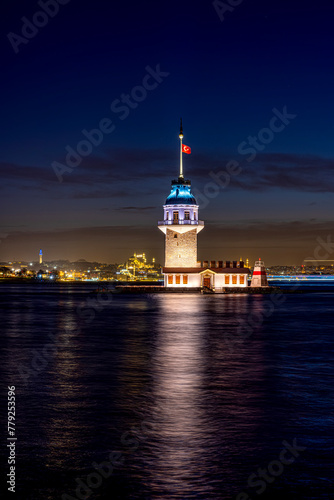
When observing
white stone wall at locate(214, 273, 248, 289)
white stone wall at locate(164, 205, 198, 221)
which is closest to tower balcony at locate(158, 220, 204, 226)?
white stone wall at locate(164, 205, 198, 221)

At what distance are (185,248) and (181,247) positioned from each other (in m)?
0.57

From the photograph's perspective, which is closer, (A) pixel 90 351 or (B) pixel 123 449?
(B) pixel 123 449

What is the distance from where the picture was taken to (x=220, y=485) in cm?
888

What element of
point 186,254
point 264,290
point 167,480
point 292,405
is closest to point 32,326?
point 292,405

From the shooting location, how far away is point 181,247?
251 feet

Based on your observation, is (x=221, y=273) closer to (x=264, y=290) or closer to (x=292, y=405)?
(x=264, y=290)

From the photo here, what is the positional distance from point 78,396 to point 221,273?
66.8 m

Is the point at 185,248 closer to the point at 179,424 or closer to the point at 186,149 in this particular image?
the point at 186,149
